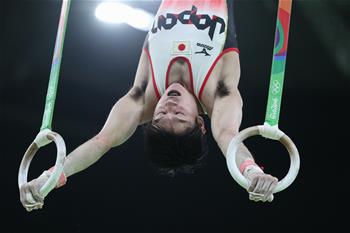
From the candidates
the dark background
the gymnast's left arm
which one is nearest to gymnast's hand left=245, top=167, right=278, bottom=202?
the gymnast's left arm

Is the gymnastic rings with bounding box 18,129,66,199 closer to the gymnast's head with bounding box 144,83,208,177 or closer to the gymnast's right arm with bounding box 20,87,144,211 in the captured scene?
the gymnast's right arm with bounding box 20,87,144,211

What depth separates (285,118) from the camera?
612 cm

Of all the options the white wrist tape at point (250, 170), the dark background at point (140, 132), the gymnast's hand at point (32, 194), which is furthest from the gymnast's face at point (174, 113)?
the dark background at point (140, 132)

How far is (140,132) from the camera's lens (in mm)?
6324

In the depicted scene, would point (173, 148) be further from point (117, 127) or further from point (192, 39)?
point (192, 39)

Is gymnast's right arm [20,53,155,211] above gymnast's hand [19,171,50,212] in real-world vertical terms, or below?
above

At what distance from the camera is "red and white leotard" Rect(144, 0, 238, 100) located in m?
3.61

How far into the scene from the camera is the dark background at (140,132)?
5898 millimetres

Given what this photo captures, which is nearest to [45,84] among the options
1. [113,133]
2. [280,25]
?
[113,133]

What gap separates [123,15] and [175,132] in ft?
9.05

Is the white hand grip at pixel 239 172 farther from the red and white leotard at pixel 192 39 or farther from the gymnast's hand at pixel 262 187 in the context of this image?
the red and white leotard at pixel 192 39

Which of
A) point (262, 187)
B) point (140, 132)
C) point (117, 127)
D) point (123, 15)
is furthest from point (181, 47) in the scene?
point (140, 132)

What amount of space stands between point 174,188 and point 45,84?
5.92ft

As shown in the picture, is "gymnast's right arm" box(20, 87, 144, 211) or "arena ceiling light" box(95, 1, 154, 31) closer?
"gymnast's right arm" box(20, 87, 144, 211)
